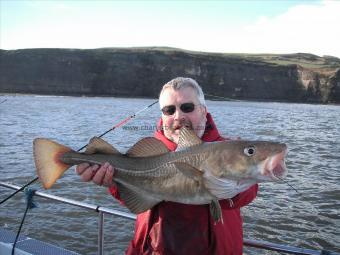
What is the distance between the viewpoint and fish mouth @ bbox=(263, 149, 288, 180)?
321cm

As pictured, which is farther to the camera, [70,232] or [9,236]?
[70,232]

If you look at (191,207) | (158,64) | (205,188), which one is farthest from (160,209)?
(158,64)

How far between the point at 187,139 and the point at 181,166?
32 centimetres

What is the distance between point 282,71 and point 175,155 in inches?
5395

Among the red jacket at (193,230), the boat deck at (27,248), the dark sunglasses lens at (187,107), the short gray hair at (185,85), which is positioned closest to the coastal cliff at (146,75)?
the boat deck at (27,248)

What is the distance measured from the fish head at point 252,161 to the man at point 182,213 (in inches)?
14.5

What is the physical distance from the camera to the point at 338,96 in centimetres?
12825

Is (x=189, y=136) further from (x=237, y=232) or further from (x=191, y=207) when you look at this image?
(x=237, y=232)

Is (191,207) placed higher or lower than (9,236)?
higher

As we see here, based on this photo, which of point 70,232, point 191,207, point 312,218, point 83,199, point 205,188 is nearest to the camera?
point 205,188

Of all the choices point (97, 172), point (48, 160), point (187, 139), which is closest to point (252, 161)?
point (187, 139)

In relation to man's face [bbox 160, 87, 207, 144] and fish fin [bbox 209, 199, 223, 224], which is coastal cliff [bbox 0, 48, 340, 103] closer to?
man's face [bbox 160, 87, 207, 144]

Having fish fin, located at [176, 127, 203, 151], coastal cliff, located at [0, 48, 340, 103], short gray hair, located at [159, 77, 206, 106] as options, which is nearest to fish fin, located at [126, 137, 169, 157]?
fish fin, located at [176, 127, 203, 151]

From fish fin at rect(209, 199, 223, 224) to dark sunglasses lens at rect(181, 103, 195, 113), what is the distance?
3.25 feet
